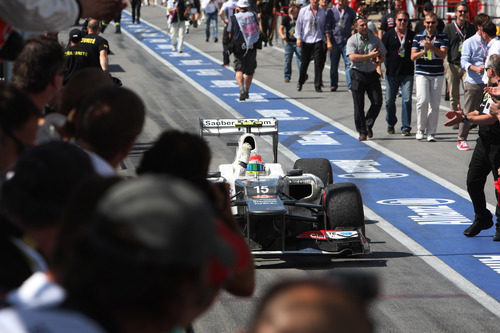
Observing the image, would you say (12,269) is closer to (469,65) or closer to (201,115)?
(469,65)

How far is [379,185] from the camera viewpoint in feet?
42.0

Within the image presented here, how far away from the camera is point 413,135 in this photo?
16328mm

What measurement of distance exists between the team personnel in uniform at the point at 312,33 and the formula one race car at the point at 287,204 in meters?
10.4

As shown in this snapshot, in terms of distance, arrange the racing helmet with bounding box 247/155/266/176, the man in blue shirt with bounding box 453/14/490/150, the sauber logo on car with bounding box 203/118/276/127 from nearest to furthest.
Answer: the racing helmet with bounding box 247/155/266/176
the sauber logo on car with bounding box 203/118/276/127
the man in blue shirt with bounding box 453/14/490/150

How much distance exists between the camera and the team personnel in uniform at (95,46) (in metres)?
11.2

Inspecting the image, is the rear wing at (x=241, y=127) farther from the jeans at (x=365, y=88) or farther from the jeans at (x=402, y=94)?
the jeans at (x=402, y=94)

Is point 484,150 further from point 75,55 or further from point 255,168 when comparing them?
point 75,55

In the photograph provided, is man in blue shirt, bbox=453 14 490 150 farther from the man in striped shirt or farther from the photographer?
the photographer

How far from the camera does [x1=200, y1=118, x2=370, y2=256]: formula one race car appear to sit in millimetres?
8781

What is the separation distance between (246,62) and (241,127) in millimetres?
8827

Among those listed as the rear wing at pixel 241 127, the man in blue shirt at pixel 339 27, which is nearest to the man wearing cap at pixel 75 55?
the rear wing at pixel 241 127

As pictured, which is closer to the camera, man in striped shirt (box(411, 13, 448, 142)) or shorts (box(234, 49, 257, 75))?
man in striped shirt (box(411, 13, 448, 142))

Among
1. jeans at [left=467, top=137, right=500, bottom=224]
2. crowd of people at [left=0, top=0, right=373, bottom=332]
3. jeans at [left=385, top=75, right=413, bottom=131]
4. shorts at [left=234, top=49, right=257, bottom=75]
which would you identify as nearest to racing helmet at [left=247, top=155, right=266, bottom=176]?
jeans at [left=467, top=137, right=500, bottom=224]

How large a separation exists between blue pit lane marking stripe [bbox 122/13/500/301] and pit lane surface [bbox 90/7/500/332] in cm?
2
